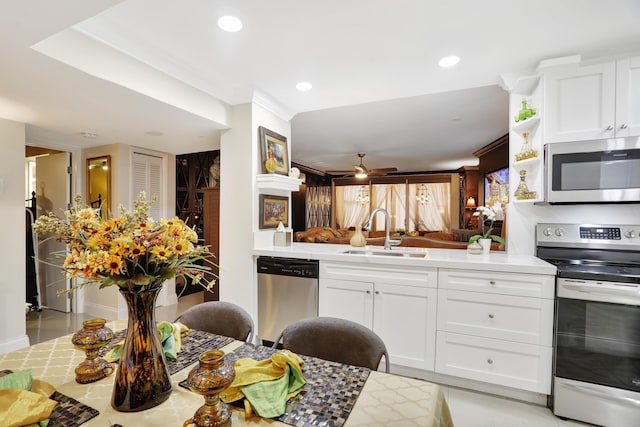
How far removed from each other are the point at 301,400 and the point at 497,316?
1.75 m

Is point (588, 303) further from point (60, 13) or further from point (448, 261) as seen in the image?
point (60, 13)

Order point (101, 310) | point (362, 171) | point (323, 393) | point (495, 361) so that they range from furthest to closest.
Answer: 1. point (362, 171)
2. point (101, 310)
3. point (495, 361)
4. point (323, 393)

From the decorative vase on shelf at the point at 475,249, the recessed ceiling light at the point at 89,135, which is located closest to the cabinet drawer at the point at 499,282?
the decorative vase on shelf at the point at 475,249

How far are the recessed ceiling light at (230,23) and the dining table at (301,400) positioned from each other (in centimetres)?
181

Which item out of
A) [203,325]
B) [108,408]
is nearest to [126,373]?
[108,408]

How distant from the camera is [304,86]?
2.76m

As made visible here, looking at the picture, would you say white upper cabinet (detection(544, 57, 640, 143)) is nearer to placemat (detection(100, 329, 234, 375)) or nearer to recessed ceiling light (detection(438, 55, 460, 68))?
recessed ceiling light (detection(438, 55, 460, 68))

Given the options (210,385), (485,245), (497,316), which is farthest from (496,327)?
(210,385)

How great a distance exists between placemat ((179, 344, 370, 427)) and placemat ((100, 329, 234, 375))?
117 mm

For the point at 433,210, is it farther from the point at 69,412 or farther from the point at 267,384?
the point at 69,412

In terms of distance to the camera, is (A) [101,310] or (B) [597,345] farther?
(A) [101,310]

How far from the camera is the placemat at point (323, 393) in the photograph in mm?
859

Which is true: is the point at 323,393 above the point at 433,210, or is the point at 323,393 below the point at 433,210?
below

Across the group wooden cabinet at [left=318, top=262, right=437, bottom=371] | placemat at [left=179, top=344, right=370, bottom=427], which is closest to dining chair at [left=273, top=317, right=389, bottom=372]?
placemat at [left=179, top=344, right=370, bottom=427]
